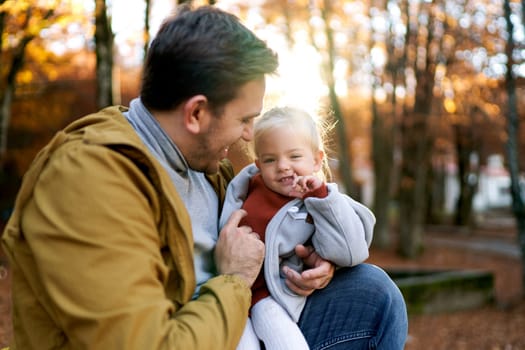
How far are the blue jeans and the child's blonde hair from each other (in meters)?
0.51

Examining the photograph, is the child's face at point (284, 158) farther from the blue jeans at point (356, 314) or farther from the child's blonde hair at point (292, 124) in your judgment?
the blue jeans at point (356, 314)

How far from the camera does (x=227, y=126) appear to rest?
2.02 m

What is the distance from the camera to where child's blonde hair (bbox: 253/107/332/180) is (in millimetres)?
2506

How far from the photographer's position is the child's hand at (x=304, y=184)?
2.35 metres

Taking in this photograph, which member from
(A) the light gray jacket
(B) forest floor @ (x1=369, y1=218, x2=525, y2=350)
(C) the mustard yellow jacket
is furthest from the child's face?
(B) forest floor @ (x1=369, y1=218, x2=525, y2=350)

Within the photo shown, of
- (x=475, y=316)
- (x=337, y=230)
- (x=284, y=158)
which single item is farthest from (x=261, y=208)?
(x=475, y=316)

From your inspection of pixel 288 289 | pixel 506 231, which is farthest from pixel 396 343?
pixel 506 231

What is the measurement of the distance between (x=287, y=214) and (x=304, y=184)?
14 cm

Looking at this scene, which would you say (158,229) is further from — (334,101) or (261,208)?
(334,101)

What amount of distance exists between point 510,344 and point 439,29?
31.2 feet

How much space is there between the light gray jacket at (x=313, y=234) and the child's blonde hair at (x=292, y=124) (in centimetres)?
27

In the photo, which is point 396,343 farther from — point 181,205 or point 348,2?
point 348,2

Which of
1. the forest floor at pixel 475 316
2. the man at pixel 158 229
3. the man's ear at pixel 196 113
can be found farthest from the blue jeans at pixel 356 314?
the forest floor at pixel 475 316

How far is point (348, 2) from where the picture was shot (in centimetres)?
1600
